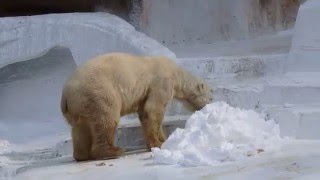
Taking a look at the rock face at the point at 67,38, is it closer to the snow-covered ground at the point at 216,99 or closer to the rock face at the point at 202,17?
the snow-covered ground at the point at 216,99

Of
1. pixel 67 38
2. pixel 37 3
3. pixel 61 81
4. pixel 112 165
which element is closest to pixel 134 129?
pixel 112 165

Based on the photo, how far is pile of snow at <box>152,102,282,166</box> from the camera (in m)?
6.17

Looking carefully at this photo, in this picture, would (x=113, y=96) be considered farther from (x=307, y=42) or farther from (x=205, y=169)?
(x=307, y=42)

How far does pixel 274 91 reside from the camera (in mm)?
7859

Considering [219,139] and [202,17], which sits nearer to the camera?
[219,139]

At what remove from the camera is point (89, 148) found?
6918 millimetres

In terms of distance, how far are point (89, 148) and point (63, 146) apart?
1995 mm

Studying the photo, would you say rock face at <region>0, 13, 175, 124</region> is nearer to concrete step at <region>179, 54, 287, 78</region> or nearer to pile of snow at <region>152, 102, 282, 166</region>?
concrete step at <region>179, 54, 287, 78</region>

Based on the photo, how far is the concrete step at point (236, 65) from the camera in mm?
9281

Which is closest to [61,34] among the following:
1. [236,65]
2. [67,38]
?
[67,38]

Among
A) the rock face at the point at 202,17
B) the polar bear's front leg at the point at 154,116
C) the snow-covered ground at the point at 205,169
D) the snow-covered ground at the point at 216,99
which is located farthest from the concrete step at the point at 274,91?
the rock face at the point at 202,17

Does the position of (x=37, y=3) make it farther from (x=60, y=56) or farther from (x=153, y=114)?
(x=153, y=114)

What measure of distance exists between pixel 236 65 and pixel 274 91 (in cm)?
151

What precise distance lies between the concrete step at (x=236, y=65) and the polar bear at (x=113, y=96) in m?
1.70
